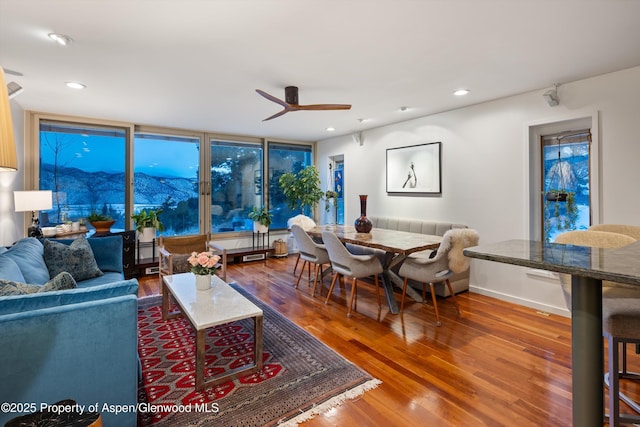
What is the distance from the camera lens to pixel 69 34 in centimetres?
224

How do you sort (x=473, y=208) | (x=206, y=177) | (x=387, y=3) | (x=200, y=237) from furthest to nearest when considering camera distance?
(x=206, y=177)
(x=200, y=237)
(x=473, y=208)
(x=387, y=3)

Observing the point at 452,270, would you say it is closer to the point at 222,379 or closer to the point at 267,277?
the point at 222,379

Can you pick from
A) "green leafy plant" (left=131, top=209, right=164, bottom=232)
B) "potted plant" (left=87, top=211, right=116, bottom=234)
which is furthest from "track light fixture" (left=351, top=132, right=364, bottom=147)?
"potted plant" (left=87, top=211, right=116, bottom=234)

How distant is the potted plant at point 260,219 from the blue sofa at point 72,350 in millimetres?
4295

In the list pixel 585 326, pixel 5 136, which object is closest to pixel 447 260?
pixel 585 326

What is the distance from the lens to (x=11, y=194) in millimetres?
3717

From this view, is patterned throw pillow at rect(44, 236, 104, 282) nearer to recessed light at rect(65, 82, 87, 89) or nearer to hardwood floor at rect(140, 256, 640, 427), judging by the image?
hardwood floor at rect(140, 256, 640, 427)

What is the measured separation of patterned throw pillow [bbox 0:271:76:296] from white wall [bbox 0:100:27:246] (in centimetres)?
239

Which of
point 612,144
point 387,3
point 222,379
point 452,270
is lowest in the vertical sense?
point 222,379

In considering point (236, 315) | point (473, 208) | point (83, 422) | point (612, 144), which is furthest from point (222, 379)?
point (612, 144)

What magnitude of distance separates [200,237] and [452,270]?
128 inches

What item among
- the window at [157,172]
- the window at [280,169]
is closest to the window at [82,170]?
the window at [157,172]

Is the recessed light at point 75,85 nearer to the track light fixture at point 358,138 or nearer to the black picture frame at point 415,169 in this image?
the track light fixture at point 358,138

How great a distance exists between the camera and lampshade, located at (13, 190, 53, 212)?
3463 millimetres
